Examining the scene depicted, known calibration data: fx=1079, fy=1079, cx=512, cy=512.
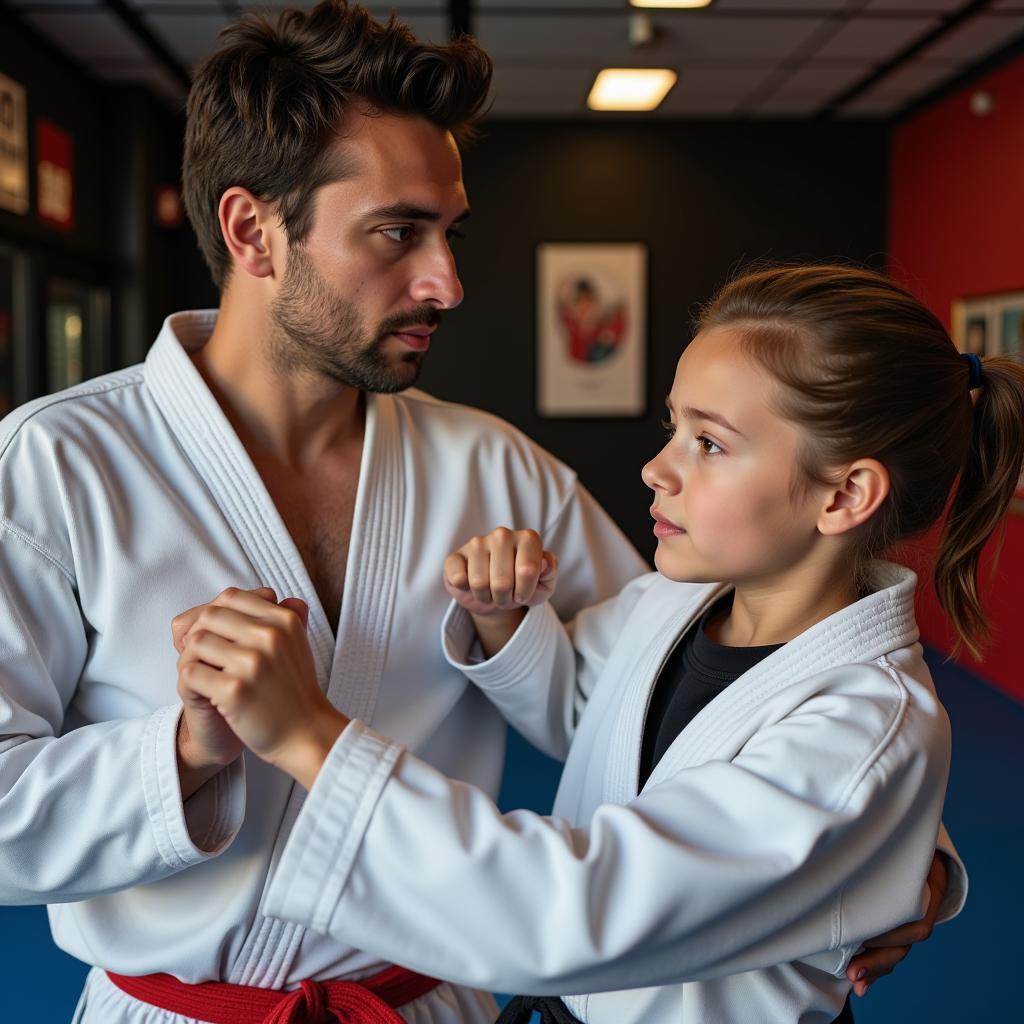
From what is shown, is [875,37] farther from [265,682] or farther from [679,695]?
[265,682]

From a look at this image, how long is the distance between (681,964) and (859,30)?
5567mm

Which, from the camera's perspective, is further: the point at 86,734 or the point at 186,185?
the point at 186,185

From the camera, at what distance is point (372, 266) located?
159 cm

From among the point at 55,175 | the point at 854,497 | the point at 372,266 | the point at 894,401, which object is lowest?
the point at 854,497

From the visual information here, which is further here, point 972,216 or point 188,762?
point 972,216

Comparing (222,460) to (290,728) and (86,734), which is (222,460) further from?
(290,728)

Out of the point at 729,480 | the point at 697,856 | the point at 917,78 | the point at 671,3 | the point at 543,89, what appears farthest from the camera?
the point at 543,89

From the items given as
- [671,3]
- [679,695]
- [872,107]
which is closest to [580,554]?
[679,695]

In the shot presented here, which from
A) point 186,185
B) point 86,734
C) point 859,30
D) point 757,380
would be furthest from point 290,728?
point 859,30

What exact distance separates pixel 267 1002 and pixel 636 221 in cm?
672

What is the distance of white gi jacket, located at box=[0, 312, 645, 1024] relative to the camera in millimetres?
1183

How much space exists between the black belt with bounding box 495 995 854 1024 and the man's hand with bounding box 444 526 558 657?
1.61 ft

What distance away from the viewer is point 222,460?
1.46 meters

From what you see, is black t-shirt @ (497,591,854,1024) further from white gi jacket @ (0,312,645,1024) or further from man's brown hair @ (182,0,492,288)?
man's brown hair @ (182,0,492,288)
